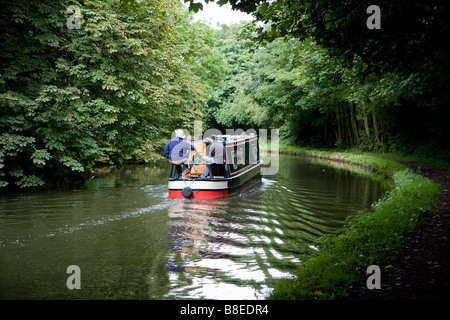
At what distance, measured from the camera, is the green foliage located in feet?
35.0

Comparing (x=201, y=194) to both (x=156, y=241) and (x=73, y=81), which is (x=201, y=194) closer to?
(x=156, y=241)

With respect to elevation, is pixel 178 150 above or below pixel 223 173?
above

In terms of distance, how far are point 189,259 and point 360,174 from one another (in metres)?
14.7

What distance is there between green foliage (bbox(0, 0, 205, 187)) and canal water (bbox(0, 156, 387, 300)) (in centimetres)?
150

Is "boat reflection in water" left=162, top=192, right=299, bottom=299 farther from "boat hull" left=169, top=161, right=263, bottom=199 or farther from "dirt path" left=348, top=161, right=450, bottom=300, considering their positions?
"boat hull" left=169, top=161, right=263, bottom=199

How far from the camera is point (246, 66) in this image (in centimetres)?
5134

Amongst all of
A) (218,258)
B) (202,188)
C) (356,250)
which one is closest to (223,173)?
(202,188)

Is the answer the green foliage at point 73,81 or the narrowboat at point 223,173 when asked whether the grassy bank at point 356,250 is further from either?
the green foliage at point 73,81

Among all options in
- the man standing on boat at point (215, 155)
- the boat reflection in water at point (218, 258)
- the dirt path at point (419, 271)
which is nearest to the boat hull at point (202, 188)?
the man standing on boat at point (215, 155)

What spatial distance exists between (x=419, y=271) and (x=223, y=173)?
873cm

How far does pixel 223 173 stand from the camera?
1295cm

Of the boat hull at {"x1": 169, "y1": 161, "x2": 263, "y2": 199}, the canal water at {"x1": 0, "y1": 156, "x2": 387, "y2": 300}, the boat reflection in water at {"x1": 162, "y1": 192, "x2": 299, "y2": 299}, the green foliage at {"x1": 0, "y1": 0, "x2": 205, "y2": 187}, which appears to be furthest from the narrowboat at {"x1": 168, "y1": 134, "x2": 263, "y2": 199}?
the green foliage at {"x1": 0, "y1": 0, "x2": 205, "y2": 187}

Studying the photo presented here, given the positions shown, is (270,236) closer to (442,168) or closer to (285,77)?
(442,168)
